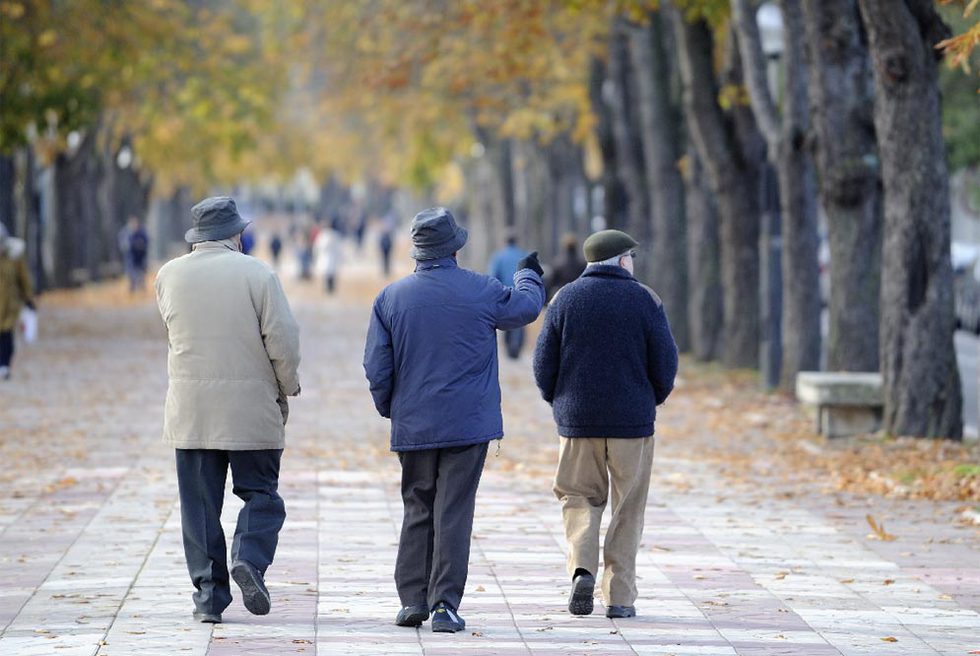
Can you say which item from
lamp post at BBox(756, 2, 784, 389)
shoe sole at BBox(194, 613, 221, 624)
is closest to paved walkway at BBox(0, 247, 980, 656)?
shoe sole at BBox(194, 613, 221, 624)

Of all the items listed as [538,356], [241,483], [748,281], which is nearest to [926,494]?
[538,356]

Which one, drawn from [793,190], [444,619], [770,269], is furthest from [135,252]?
[444,619]

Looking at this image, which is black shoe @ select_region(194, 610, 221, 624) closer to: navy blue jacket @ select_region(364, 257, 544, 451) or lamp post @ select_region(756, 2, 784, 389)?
navy blue jacket @ select_region(364, 257, 544, 451)

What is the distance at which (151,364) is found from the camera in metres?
26.0

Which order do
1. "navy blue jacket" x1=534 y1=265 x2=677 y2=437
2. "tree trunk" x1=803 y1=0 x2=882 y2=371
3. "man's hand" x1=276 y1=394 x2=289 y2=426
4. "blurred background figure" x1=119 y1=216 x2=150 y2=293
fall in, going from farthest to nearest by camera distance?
"blurred background figure" x1=119 y1=216 x2=150 y2=293, "tree trunk" x1=803 y1=0 x2=882 y2=371, "navy blue jacket" x1=534 y1=265 x2=677 y2=437, "man's hand" x1=276 y1=394 x2=289 y2=426

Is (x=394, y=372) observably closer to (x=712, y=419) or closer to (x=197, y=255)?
(x=197, y=255)

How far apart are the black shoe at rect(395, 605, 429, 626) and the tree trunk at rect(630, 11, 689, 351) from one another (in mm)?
18680

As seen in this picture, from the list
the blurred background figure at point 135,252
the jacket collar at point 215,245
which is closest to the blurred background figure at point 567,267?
the jacket collar at point 215,245

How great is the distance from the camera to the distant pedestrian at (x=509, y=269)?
1015 inches

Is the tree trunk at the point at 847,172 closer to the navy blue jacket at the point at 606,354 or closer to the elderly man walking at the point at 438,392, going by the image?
the navy blue jacket at the point at 606,354

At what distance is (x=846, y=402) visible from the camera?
16.4 meters

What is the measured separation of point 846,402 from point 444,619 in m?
8.97

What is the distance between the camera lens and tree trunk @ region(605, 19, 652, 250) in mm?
29453

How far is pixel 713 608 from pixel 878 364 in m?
10.5
